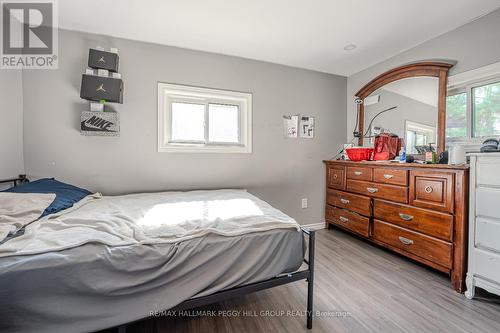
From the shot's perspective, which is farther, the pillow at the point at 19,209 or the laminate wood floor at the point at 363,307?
the laminate wood floor at the point at 363,307

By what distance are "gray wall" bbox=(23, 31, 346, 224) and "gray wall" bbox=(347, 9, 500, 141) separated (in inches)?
42.0

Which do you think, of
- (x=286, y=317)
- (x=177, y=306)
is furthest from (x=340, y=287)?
(x=177, y=306)

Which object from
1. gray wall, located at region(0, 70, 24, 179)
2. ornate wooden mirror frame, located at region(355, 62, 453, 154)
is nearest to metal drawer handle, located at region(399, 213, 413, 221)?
ornate wooden mirror frame, located at region(355, 62, 453, 154)

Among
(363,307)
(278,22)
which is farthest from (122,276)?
(278,22)

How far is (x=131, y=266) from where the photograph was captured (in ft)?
3.42

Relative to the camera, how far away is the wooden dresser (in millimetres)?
1743

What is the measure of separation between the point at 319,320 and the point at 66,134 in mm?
2777

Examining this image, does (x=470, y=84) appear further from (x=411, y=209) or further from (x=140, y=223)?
(x=140, y=223)

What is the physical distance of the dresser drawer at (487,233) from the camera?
1513mm

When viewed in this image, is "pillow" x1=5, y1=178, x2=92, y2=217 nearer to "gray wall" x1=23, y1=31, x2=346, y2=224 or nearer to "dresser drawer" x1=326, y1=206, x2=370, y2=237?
"gray wall" x1=23, y1=31, x2=346, y2=224

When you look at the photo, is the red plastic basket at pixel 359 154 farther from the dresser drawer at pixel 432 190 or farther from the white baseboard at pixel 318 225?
the white baseboard at pixel 318 225

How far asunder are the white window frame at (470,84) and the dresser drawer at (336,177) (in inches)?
44.1

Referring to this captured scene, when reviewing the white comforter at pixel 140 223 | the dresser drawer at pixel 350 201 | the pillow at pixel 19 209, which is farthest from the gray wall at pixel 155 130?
the pillow at pixel 19 209

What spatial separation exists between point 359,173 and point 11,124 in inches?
143
